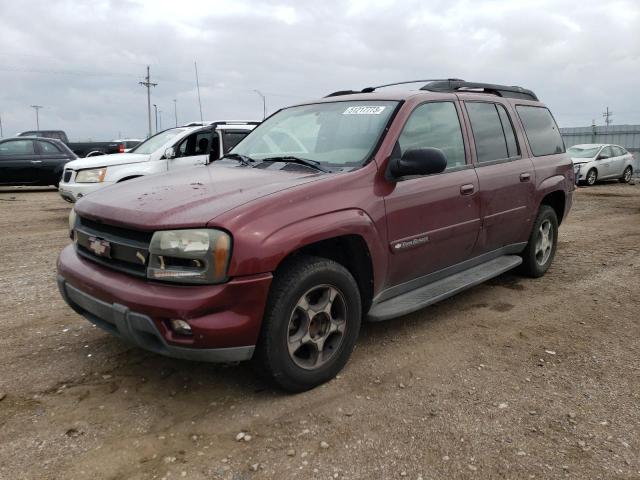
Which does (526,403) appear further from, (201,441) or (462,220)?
(201,441)

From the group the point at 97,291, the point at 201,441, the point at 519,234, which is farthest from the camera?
the point at 519,234

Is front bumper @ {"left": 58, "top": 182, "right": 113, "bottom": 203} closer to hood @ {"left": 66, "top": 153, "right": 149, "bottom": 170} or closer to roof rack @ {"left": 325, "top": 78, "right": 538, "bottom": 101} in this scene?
hood @ {"left": 66, "top": 153, "right": 149, "bottom": 170}

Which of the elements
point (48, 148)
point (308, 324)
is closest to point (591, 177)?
point (48, 148)

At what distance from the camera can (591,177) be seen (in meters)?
18.0

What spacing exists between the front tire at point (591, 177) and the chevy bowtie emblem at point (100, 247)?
1810cm

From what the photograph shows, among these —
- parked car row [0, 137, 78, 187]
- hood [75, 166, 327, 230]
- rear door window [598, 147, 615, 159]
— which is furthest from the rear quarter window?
rear door window [598, 147, 615, 159]

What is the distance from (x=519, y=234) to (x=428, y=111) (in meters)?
1.69

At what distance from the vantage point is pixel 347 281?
310 cm

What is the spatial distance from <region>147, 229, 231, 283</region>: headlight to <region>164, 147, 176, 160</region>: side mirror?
21.3ft

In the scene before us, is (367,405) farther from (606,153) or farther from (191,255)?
(606,153)

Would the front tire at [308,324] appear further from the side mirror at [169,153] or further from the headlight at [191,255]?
the side mirror at [169,153]

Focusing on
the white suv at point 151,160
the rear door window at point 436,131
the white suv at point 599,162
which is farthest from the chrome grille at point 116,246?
the white suv at point 599,162

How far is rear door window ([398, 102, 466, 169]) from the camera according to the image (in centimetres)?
368

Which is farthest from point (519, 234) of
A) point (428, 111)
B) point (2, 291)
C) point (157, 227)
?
point (2, 291)
